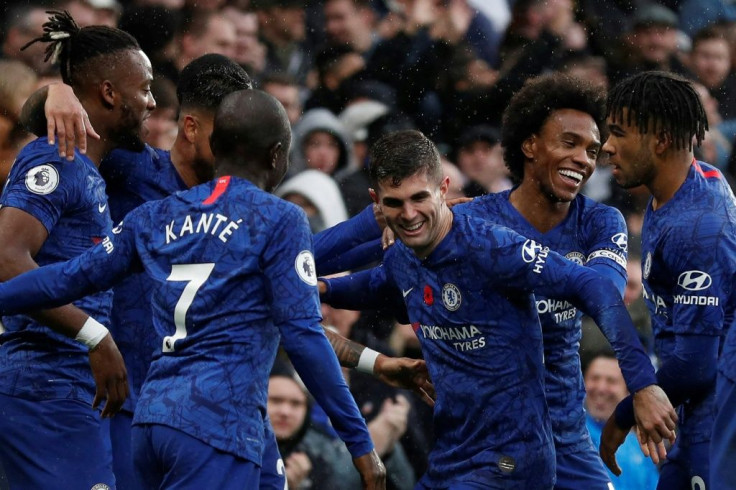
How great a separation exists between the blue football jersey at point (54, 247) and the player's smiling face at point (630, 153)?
2096 millimetres

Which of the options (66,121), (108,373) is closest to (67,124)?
(66,121)

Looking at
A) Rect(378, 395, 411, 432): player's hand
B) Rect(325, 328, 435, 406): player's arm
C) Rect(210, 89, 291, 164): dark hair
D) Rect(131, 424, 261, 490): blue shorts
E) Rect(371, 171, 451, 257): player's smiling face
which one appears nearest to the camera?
Rect(131, 424, 261, 490): blue shorts

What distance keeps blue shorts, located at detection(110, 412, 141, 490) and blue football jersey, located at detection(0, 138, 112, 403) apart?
8.2 inches

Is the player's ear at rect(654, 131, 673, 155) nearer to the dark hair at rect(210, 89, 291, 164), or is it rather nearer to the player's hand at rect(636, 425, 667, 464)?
the player's hand at rect(636, 425, 667, 464)

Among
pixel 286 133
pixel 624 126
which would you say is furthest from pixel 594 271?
pixel 286 133

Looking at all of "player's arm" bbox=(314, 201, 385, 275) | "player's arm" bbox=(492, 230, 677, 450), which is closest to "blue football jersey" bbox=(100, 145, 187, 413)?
"player's arm" bbox=(314, 201, 385, 275)

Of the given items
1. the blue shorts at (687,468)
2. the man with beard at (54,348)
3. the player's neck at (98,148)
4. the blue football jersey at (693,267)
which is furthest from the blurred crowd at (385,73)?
the blue football jersey at (693,267)

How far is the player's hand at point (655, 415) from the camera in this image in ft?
13.4

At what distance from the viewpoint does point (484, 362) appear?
4594mm

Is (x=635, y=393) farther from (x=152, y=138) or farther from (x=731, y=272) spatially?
(x=152, y=138)

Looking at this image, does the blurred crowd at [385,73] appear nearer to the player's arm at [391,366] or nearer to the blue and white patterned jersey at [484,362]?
the player's arm at [391,366]

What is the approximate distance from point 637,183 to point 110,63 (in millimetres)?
2258

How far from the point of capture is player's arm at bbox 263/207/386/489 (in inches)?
157

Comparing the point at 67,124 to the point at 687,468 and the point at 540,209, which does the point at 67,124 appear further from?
the point at 687,468
